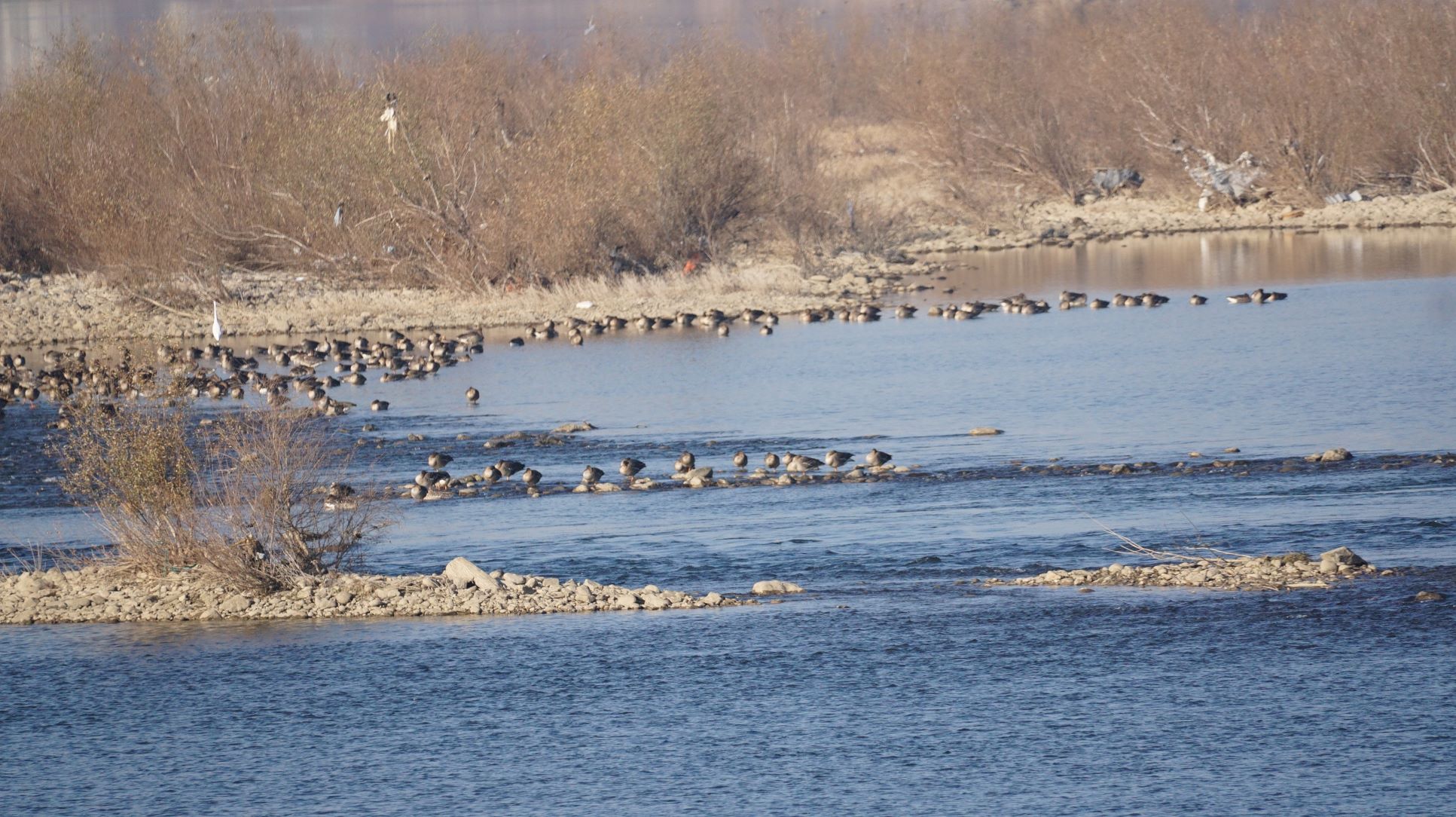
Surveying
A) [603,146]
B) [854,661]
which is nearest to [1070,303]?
[603,146]

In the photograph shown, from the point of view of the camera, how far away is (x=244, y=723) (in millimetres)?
11445

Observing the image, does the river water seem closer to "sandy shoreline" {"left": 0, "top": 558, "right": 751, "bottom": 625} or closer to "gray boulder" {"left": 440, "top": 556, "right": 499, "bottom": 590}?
"sandy shoreline" {"left": 0, "top": 558, "right": 751, "bottom": 625}

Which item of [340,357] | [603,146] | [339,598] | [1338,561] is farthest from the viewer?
[603,146]

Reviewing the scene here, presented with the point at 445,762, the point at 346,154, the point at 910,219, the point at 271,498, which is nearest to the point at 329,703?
the point at 445,762

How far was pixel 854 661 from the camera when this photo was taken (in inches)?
481

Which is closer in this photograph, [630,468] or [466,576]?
[466,576]

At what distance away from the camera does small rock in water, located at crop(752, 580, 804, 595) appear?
14453 mm

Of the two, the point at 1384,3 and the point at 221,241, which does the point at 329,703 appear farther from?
the point at 1384,3

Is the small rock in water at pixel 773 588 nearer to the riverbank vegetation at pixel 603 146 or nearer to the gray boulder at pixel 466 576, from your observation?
the gray boulder at pixel 466 576

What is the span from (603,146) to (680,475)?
28552 millimetres

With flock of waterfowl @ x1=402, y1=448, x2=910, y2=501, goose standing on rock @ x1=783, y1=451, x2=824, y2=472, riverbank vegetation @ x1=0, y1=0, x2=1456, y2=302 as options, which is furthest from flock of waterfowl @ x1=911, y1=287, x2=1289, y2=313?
goose standing on rock @ x1=783, y1=451, x2=824, y2=472

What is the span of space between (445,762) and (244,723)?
68.3 inches

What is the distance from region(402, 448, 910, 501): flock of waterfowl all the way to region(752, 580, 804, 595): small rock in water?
5.96m

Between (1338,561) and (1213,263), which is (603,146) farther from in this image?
(1338,561)
